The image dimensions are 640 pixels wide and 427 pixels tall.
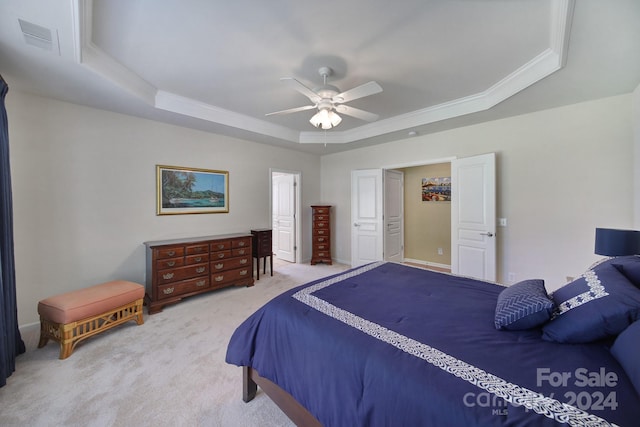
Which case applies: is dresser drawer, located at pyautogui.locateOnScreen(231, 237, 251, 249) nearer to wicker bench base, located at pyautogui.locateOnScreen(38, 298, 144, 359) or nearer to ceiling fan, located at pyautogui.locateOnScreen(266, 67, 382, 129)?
wicker bench base, located at pyautogui.locateOnScreen(38, 298, 144, 359)

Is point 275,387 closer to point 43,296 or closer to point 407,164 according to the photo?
point 43,296

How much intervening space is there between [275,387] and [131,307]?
2123mm

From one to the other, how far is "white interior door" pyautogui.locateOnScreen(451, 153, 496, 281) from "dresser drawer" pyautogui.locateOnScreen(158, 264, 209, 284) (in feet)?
12.5

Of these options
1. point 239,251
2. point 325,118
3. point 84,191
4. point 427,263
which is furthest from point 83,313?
point 427,263

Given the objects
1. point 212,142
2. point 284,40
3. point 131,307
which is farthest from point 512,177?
point 131,307

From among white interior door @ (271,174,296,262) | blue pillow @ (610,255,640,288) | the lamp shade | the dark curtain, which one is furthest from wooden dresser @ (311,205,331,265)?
blue pillow @ (610,255,640,288)

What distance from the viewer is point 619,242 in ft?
6.72

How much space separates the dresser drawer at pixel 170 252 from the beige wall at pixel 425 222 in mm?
4582

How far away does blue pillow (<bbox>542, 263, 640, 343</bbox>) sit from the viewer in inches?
38.9

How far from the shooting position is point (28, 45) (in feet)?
5.96

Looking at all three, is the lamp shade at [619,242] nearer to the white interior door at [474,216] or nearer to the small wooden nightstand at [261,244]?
the white interior door at [474,216]

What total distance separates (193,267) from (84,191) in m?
1.54

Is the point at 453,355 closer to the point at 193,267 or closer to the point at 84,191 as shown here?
the point at 193,267

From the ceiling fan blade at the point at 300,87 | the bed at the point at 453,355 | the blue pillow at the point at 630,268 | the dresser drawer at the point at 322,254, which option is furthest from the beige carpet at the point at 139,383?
the dresser drawer at the point at 322,254
